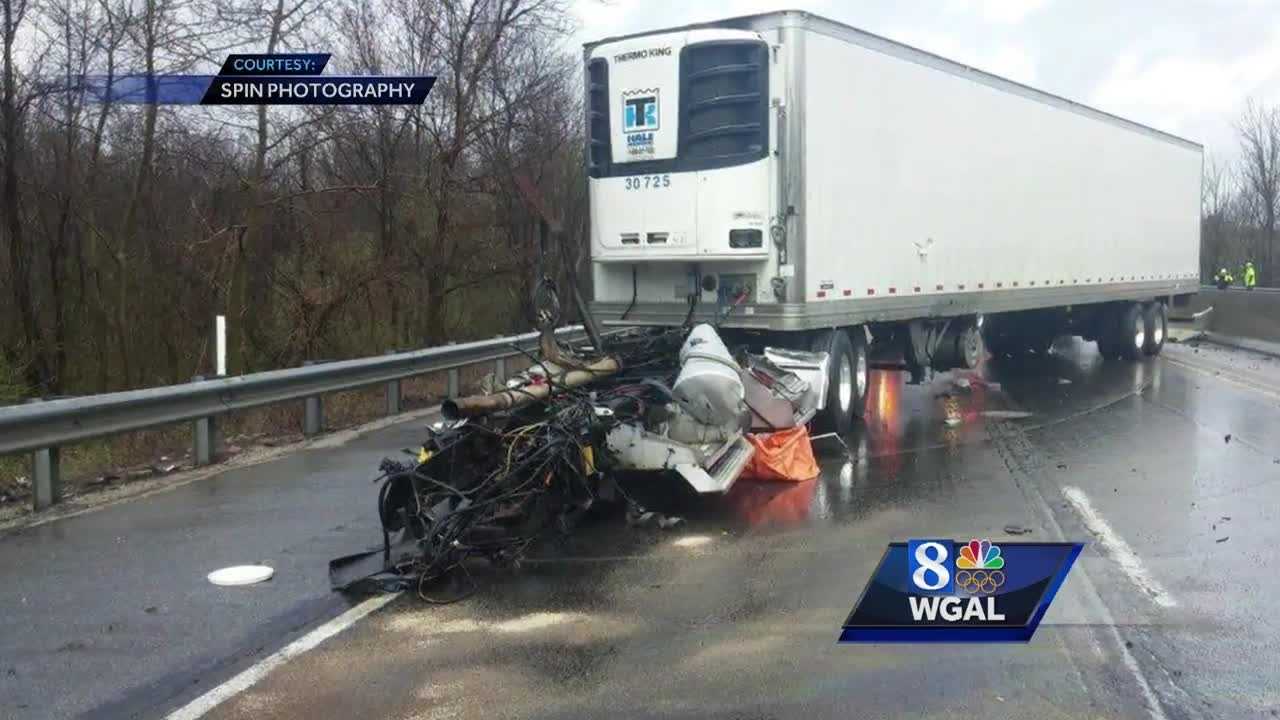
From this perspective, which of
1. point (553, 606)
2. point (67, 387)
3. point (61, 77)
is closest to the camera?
point (553, 606)

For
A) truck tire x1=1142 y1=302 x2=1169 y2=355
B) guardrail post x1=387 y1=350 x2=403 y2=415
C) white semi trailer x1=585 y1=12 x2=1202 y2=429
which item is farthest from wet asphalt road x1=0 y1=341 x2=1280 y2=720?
→ truck tire x1=1142 y1=302 x2=1169 y2=355

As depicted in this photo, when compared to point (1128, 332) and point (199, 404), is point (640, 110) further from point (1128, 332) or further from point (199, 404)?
point (1128, 332)

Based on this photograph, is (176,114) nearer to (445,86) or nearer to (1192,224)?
(445,86)

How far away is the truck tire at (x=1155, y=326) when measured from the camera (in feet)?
83.8

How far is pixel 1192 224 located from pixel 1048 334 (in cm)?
658

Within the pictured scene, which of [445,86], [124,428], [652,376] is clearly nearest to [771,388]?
[652,376]

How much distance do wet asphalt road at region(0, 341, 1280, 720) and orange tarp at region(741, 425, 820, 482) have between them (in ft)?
0.79

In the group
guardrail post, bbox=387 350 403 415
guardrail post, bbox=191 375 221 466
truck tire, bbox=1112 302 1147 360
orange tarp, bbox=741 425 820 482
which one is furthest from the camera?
truck tire, bbox=1112 302 1147 360

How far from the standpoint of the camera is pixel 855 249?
45.0 feet

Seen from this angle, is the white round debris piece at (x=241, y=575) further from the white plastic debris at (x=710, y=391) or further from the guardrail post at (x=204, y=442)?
the guardrail post at (x=204, y=442)

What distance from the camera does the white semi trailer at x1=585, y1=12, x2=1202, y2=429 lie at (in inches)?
490

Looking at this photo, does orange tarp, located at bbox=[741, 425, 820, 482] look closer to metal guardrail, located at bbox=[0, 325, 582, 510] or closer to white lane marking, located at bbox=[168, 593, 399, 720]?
metal guardrail, located at bbox=[0, 325, 582, 510]

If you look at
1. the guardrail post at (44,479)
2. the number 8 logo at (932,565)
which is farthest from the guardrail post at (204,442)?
the number 8 logo at (932,565)
